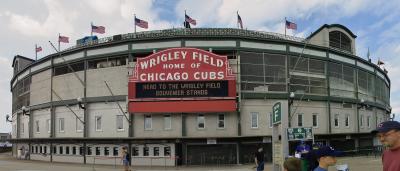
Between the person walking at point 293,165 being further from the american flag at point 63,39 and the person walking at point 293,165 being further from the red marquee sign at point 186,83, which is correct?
the american flag at point 63,39

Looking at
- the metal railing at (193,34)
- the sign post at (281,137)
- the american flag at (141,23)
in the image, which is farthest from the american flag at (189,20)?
the sign post at (281,137)

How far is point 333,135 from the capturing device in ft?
160

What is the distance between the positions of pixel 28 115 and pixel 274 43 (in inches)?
1142

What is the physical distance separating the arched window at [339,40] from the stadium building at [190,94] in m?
0.79

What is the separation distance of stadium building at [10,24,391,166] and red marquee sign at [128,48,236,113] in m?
0.08

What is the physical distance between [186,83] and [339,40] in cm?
2002

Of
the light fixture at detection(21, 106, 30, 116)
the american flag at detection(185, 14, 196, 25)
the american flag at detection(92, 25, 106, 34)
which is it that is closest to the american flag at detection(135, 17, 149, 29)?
the american flag at detection(185, 14, 196, 25)

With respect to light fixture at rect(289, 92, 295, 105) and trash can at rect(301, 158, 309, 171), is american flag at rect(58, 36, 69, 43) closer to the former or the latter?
light fixture at rect(289, 92, 295, 105)

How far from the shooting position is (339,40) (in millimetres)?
53875

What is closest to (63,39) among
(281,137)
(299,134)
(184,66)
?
(184,66)

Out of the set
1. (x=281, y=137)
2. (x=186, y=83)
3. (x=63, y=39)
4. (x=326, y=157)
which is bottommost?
(x=281, y=137)

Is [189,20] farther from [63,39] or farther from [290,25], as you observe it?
[63,39]

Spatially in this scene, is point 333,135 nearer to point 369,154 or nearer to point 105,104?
point 369,154

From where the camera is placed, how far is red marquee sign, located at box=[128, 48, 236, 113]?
138 ft
